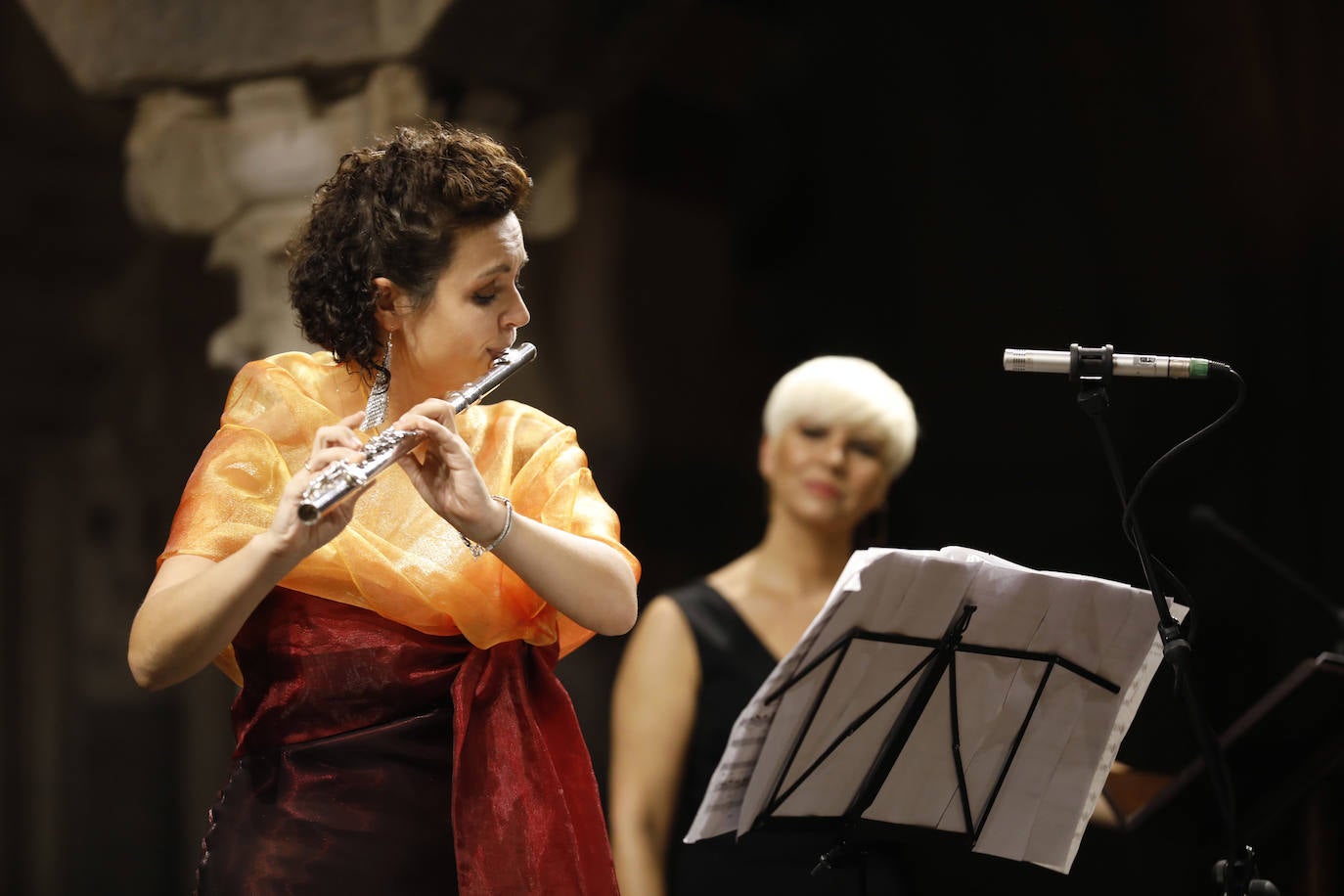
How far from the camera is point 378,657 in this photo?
1.64 metres

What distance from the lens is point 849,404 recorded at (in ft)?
9.65

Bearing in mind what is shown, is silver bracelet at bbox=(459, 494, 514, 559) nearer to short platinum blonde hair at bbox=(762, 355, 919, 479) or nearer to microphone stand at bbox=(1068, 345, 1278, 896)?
microphone stand at bbox=(1068, 345, 1278, 896)

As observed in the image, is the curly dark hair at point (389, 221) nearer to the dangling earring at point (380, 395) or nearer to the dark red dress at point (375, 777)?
the dangling earring at point (380, 395)

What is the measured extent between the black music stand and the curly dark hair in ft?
2.33

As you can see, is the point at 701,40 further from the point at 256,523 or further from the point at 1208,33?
the point at 256,523

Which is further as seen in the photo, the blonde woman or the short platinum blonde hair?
the short platinum blonde hair

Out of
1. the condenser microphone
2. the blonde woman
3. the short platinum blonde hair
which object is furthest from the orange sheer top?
the short platinum blonde hair

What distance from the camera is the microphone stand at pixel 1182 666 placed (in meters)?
1.67

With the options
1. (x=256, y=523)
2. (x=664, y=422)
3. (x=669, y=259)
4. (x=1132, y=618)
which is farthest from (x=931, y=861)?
(x=256, y=523)

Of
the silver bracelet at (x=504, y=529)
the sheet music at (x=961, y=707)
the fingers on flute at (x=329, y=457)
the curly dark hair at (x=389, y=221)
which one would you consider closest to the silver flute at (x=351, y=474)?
the fingers on flute at (x=329, y=457)

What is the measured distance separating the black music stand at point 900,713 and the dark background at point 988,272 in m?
1.64

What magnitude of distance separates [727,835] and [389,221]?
5.20 feet

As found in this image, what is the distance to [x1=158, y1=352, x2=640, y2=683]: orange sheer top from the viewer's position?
1604mm

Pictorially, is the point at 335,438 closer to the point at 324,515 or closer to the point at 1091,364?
the point at 324,515
